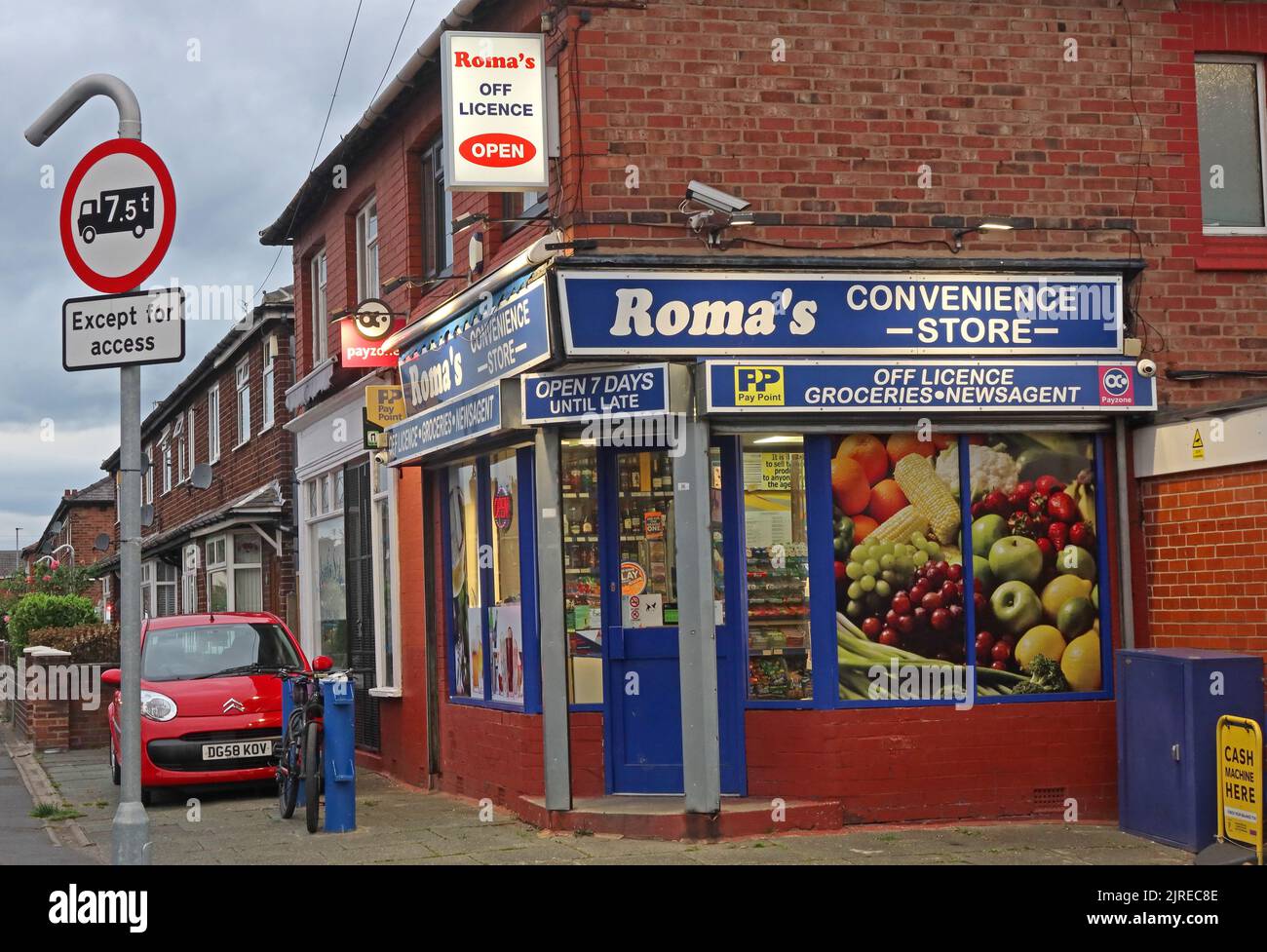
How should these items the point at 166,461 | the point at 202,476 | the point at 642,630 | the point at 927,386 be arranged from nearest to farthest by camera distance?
1. the point at 927,386
2. the point at 642,630
3. the point at 202,476
4. the point at 166,461

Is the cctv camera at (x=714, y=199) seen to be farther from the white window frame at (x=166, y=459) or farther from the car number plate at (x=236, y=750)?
the white window frame at (x=166, y=459)

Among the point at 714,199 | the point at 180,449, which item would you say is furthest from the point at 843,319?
the point at 180,449

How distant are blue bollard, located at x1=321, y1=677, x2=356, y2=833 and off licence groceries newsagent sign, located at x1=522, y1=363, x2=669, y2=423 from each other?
2633 millimetres

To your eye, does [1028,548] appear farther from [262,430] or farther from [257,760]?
[262,430]

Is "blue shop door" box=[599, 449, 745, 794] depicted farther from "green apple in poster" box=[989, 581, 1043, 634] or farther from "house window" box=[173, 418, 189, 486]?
"house window" box=[173, 418, 189, 486]

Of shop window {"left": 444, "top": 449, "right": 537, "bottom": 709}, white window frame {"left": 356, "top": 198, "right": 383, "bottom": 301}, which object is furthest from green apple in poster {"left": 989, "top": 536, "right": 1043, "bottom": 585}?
white window frame {"left": 356, "top": 198, "right": 383, "bottom": 301}

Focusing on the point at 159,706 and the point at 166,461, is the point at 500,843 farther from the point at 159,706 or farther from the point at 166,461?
the point at 166,461

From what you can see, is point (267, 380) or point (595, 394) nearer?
point (595, 394)

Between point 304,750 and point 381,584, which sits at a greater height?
point 381,584

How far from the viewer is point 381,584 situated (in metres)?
15.8

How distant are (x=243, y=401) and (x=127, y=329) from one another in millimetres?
19572

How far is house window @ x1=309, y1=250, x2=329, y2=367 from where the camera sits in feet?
62.5

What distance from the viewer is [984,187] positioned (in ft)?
36.8
